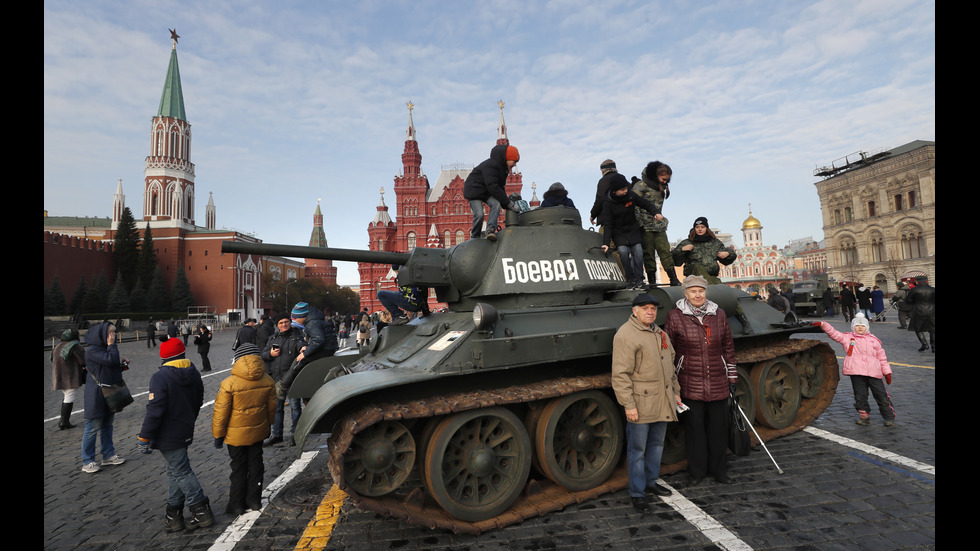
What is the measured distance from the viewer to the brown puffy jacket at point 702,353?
4852 millimetres

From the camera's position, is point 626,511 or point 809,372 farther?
point 809,372

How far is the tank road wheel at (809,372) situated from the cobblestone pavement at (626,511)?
2.53 ft

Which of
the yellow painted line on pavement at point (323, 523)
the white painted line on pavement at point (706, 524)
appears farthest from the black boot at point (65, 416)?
the white painted line on pavement at point (706, 524)

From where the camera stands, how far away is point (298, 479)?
5.44 metres

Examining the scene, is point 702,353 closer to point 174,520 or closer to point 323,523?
point 323,523

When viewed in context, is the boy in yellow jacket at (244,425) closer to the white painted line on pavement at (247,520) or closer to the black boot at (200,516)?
the white painted line on pavement at (247,520)

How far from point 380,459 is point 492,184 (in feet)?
12.2

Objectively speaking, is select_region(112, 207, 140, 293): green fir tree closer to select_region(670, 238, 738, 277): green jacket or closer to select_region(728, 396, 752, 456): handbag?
select_region(670, 238, 738, 277): green jacket

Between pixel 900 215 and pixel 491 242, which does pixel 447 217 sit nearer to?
pixel 900 215

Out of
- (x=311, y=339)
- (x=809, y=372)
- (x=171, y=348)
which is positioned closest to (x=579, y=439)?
(x=171, y=348)

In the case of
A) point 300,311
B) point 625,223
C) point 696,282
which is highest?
point 625,223

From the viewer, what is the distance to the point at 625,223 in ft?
21.3
